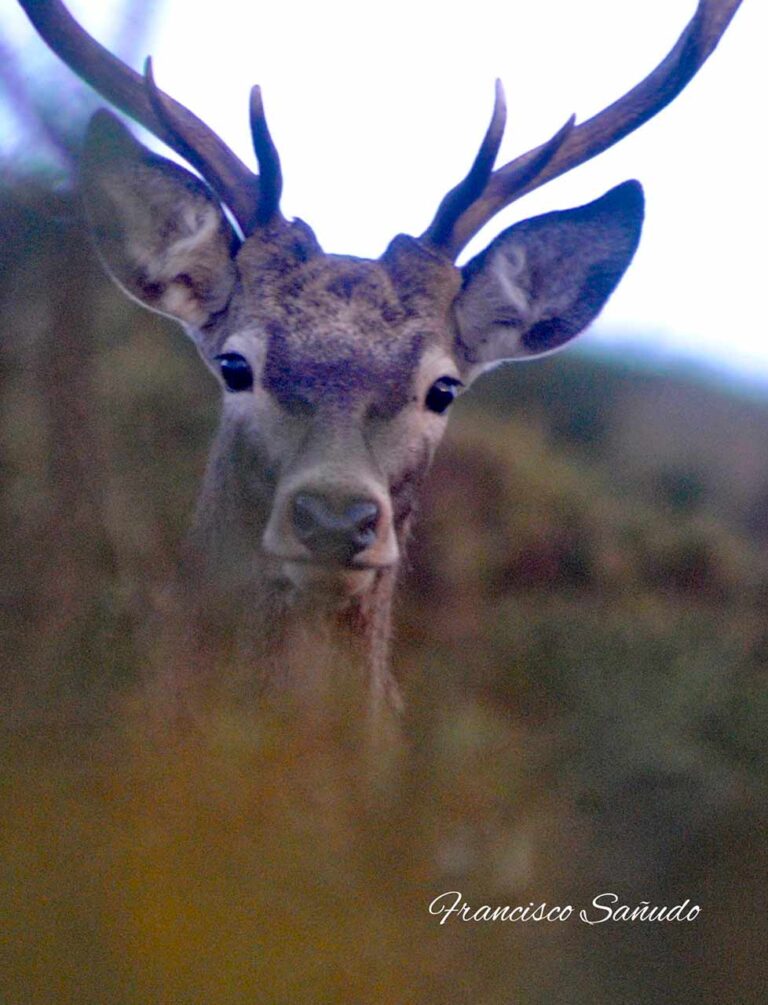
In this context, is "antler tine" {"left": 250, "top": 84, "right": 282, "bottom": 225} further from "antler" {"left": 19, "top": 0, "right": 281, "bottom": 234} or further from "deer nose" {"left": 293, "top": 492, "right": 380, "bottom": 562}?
"deer nose" {"left": 293, "top": 492, "right": 380, "bottom": 562}

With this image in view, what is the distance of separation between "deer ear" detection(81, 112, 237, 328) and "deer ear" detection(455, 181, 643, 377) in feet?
2.15

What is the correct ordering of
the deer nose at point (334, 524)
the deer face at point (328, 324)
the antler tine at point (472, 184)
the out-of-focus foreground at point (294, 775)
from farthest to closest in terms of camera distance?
the antler tine at point (472, 184), the deer face at point (328, 324), the deer nose at point (334, 524), the out-of-focus foreground at point (294, 775)

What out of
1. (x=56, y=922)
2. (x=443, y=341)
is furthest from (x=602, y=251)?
(x=56, y=922)

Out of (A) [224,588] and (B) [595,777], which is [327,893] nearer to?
(B) [595,777]

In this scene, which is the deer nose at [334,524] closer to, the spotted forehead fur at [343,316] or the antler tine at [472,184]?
the spotted forehead fur at [343,316]

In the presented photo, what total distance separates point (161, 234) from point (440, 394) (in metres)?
0.81

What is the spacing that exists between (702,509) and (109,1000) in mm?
5081

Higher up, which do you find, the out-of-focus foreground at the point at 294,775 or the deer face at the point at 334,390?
the deer face at the point at 334,390

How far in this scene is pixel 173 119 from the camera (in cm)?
329

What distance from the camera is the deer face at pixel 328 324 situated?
2.98 m

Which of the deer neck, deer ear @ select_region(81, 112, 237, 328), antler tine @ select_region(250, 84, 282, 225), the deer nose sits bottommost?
the deer neck

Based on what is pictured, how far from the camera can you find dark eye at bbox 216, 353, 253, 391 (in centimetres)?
321

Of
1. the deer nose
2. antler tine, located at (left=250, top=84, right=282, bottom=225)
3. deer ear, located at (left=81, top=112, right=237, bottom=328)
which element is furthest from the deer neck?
antler tine, located at (left=250, top=84, right=282, bottom=225)

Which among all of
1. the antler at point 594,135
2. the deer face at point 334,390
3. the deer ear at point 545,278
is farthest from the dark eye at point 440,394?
the antler at point 594,135
